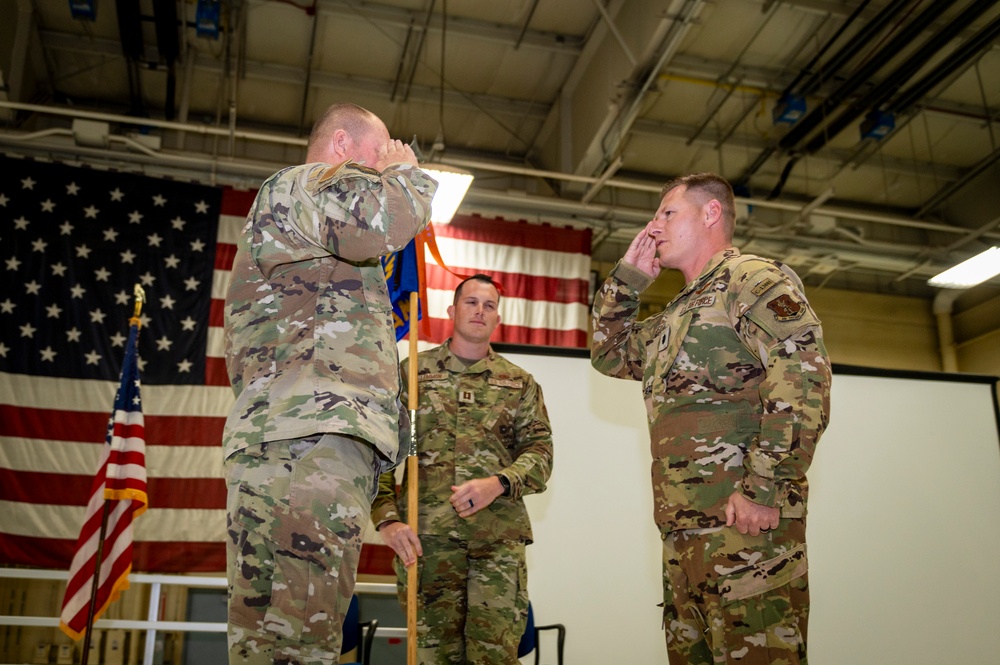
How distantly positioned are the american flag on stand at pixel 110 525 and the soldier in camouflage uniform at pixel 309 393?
2.48 meters

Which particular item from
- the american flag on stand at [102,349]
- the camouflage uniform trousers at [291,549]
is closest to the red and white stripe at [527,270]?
the american flag on stand at [102,349]

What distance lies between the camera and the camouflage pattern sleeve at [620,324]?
8.32 feet

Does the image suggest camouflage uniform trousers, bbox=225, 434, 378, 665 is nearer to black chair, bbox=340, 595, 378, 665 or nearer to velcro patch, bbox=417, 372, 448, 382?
velcro patch, bbox=417, 372, 448, 382

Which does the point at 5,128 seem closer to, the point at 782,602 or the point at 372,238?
the point at 372,238

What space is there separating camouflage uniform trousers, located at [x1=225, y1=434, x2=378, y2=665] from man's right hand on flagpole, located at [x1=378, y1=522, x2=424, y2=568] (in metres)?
0.90

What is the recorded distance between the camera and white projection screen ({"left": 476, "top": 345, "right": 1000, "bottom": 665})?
4512 millimetres

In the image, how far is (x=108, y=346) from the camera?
541 cm

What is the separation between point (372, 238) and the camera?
5.72 ft

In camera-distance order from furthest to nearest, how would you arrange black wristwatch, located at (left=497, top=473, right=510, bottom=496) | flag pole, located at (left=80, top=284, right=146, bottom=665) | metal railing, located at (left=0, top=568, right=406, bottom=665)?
metal railing, located at (left=0, top=568, right=406, bottom=665)
flag pole, located at (left=80, top=284, right=146, bottom=665)
black wristwatch, located at (left=497, top=473, right=510, bottom=496)

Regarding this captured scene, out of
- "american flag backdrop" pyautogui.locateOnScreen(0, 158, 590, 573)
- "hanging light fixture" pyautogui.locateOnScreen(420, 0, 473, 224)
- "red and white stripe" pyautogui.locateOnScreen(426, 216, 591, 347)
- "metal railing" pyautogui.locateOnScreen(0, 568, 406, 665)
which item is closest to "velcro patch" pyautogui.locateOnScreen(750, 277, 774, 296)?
"metal railing" pyautogui.locateOnScreen(0, 568, 406, 665)

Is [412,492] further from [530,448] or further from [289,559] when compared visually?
[289,559]

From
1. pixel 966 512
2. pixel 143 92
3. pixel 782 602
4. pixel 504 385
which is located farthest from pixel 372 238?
pixel 143 92

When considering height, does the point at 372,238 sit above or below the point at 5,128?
below

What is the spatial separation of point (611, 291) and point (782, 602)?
41.7 inches
